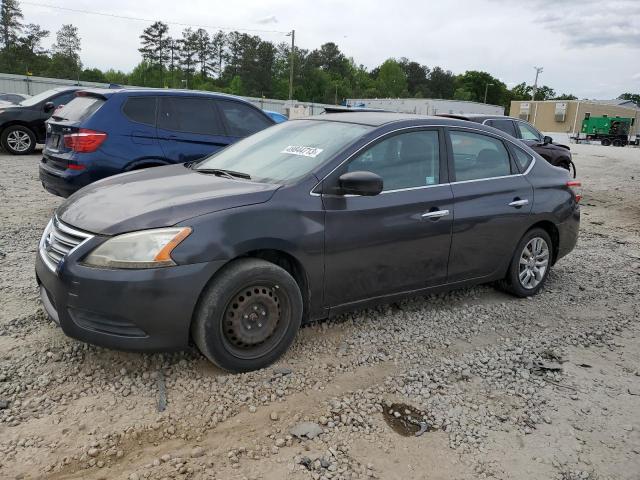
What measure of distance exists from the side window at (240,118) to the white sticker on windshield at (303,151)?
353 cm

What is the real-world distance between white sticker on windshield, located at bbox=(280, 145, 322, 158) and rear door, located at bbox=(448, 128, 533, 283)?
3.97 feet

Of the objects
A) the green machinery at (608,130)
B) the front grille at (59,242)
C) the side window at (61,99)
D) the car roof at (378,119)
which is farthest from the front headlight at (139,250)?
the green machinery at (608,130)

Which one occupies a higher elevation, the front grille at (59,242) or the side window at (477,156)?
the side window at (477,156)

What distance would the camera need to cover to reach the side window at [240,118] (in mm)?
7461

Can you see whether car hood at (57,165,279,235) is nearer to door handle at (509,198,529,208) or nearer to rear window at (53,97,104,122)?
door handle at (509,198,529,208)

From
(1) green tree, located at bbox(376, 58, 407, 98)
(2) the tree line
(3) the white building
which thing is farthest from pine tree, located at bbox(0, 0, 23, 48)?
(1) green tree, located at bbox(376, 58, 407, 98)

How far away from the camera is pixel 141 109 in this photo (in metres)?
6.73

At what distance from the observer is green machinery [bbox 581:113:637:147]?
47.5m

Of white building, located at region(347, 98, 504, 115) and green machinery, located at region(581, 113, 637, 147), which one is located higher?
white building, located at region(347, 98, 504, 115)

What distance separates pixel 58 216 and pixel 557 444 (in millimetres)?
3367

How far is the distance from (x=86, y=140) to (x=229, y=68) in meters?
105

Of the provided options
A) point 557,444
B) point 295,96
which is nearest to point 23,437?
point 557,444

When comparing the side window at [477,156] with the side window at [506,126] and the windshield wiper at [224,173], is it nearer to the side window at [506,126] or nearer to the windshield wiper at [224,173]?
the windshield wiper at [224,173]

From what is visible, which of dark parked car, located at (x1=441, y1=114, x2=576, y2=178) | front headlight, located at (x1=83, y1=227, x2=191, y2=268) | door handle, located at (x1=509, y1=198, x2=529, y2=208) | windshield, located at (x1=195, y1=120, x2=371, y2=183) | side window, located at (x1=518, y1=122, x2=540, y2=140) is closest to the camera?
front headlight, located at (x1=83, y1=227, x2=191, y2=268)
